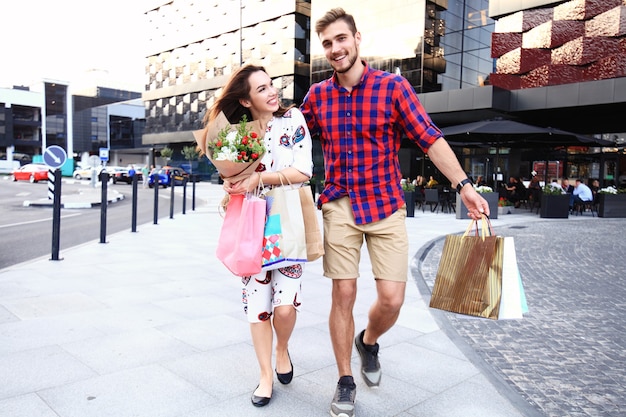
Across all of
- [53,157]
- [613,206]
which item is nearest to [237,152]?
[53,157]

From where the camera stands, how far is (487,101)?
20953 millimetres

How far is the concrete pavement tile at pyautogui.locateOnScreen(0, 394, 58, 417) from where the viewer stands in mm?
2498

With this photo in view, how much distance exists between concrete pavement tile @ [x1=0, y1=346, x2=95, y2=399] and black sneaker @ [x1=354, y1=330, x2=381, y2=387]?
1.60m

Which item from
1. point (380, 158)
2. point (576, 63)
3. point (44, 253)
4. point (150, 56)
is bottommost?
point (44, 253)

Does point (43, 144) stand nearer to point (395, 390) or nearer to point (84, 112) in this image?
point (84, 112)

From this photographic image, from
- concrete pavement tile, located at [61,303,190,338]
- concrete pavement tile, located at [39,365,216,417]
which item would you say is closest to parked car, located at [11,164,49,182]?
concrete pavement tile, located at [61,303,190,338]

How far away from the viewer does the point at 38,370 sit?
3.07 m

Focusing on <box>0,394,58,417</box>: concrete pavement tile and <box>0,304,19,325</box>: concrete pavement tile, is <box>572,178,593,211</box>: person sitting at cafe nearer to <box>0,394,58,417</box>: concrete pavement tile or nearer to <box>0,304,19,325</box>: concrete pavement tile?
<box>0,304,19,325</box>: concrete pavement tile

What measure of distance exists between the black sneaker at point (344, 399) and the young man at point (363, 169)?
2cm

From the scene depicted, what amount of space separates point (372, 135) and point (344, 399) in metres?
1.37

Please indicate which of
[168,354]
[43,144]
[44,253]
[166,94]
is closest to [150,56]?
[166,94]

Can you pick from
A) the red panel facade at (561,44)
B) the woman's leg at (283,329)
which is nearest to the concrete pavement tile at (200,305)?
the woman's leg at (283,329)

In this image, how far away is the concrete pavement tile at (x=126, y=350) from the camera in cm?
322

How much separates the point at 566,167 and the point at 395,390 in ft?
73.4
